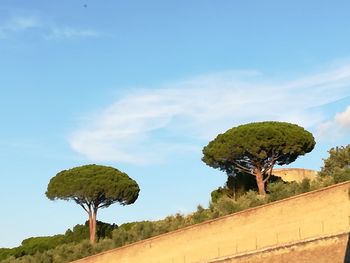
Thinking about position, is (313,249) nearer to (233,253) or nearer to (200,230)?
(233,253)

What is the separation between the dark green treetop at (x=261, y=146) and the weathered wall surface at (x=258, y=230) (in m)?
12.8

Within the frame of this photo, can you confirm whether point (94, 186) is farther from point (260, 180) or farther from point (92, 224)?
point (260, 180)

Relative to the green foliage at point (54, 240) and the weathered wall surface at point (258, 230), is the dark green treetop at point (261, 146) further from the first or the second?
the weathered wall surface at point (258, 230)

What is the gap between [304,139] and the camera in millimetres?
37688

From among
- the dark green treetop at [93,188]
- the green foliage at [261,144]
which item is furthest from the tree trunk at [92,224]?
the green foliage at [261,144]

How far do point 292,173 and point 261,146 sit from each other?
12.4 meters

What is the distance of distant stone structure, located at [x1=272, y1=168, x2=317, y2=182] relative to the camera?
4741 centimetres

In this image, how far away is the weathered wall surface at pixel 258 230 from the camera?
61.6ft

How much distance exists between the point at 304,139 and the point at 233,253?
17569 millimetres

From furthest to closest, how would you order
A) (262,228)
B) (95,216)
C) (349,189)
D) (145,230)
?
(95,216) → (145,230) → (262,228) → (349,189)

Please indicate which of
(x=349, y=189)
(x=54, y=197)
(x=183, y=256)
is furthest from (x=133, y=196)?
(x=349, y=189)

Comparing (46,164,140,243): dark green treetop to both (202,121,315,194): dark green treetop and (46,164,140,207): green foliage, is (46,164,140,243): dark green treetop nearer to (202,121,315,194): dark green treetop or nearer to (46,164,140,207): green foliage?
(46,164,140,207): green foliage

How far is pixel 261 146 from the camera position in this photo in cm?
3681

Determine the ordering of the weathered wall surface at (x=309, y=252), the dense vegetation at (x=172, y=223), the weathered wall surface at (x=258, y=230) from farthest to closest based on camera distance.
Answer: the dense vegetation at (x=172, y=223), the weathered wall surface at (x=258, y=230), the weathered wall surface at (x=309, y=252)
